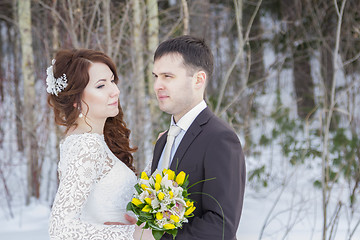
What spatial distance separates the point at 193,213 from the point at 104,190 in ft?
2.02

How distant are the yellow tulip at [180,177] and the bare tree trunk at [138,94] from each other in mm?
3278

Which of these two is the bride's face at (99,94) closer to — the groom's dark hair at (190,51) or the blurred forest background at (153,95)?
the groom's dark hair at (190,51)

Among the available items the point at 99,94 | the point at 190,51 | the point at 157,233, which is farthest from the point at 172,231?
the point at 99,94

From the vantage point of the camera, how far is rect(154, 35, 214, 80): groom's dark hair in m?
2.25

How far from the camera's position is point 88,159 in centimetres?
235

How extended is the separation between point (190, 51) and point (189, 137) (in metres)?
0.43

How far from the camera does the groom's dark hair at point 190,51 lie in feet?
7.39

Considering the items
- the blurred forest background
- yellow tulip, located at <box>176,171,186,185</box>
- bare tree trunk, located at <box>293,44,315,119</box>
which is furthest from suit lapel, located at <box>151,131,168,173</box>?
bare tree trunk, located at <box>293,44,315,119</box>

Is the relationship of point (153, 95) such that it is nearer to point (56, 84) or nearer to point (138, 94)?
point (138, 94)

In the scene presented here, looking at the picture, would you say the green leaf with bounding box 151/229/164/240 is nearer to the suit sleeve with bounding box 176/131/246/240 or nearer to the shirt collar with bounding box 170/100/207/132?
the suit sleeve with bounding box 176/131/246/240

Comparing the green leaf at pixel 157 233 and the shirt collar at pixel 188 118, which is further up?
the shirt collar at pixel 188 118

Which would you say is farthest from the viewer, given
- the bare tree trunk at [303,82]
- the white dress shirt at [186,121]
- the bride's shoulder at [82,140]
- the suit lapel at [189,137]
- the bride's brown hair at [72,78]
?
the bare tree trunk at [303,82]

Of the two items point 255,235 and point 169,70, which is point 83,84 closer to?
point 169,70

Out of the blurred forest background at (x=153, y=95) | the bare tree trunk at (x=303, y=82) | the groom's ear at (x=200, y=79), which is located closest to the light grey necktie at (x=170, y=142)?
the groom's ear at (x=200, y=79)
